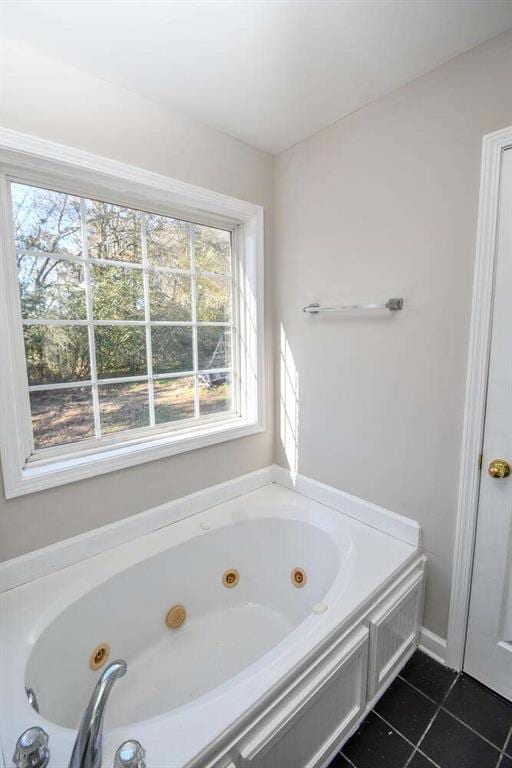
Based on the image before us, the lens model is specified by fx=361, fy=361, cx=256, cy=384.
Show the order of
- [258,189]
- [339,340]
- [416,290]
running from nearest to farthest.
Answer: [416,290] < [339,340] < [258,189]

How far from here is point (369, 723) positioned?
1.35 metres

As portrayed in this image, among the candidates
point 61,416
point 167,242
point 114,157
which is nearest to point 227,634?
point 61,416

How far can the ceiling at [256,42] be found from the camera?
3.70ft

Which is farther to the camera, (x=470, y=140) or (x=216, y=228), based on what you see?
(x=216, y=228)

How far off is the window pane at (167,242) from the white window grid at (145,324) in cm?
2

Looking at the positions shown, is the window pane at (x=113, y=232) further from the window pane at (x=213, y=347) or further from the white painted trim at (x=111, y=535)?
the white painted trim at (x=111, y=535)

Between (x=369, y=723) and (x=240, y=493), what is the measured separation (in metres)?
1.12

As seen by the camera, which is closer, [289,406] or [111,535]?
[111,535]

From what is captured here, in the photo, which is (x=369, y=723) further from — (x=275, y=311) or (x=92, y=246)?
(x=92, y=246)

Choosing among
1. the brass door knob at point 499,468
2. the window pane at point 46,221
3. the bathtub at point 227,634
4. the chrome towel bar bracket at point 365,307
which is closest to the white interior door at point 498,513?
the brass door knob at point 499,468

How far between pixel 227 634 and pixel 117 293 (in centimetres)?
168

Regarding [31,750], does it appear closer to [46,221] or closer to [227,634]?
[227,634]

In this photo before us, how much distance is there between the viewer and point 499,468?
135cm

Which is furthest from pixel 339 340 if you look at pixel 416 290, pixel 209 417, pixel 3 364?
pixel 3 364
